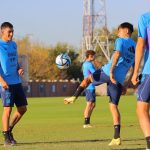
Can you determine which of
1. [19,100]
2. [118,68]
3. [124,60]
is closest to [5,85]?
[19,100]

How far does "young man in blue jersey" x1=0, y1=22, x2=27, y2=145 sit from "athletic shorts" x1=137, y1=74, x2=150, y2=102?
425 cm

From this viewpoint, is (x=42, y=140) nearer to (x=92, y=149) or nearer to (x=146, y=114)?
(x=92, y=149)

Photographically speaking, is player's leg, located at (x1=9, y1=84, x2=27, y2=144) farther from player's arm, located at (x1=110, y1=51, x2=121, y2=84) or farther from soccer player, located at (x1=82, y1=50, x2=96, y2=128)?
soccer player, located at (x1=82, y1=50, x2=96, y2=128)

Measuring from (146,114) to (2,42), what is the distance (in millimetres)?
4783

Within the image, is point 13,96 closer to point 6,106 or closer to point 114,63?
point 6,106

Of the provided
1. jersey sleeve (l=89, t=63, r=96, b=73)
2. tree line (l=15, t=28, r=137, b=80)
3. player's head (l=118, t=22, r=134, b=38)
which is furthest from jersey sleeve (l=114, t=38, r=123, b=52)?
tree line (l=15, t=28, r=137, b=80)

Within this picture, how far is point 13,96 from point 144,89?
14.8ft

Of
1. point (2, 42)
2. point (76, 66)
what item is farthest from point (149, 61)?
point (76, 66)

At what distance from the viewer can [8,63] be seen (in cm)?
1295

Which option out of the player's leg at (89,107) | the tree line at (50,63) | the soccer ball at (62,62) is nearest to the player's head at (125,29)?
the player's leg at (89,107)

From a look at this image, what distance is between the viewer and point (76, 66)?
9888 centimetres

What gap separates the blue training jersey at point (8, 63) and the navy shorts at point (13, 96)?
0.43 ft

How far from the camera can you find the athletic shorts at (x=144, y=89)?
29.6ft

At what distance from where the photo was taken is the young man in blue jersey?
12797mm
